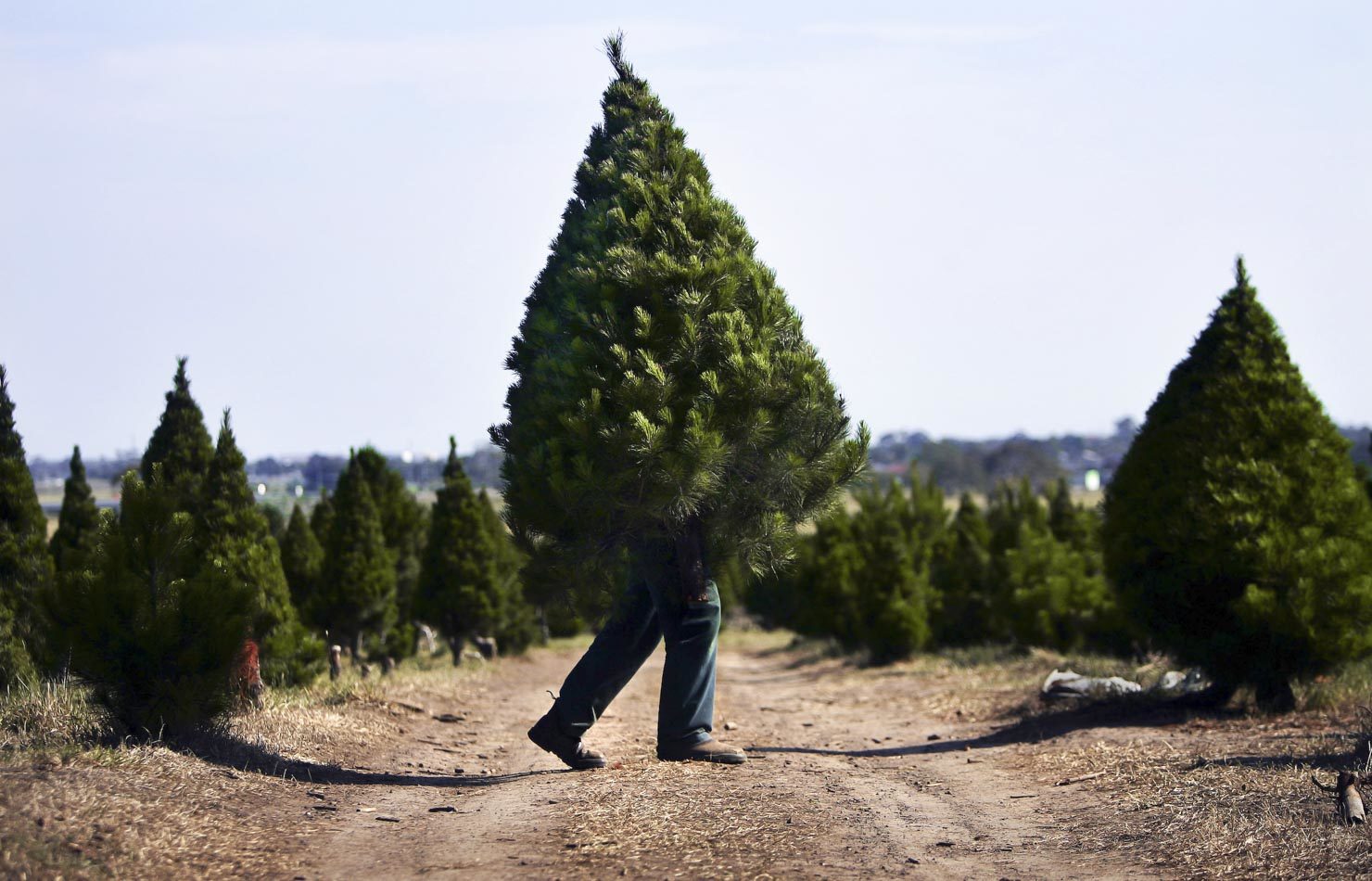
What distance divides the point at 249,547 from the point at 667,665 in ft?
23.6

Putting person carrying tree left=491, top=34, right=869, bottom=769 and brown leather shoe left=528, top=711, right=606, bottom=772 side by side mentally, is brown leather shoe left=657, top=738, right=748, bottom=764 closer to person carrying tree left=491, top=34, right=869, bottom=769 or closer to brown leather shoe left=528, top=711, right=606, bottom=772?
person carrying tree left=491, top=34, right=869, bottom=769

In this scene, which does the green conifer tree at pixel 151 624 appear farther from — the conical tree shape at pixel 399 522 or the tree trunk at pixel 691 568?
the conical tree shape at pixel 399 522

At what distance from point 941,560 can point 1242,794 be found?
1020 inches

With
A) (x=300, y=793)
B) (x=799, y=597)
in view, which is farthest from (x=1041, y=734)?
(x=799, y=597)

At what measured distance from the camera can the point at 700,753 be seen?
9.80m

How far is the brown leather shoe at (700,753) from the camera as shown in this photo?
385 inches

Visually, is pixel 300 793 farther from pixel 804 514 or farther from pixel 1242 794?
pixel 1242 794

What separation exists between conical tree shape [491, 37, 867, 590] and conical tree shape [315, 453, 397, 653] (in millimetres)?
14456

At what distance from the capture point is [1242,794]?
7992mm

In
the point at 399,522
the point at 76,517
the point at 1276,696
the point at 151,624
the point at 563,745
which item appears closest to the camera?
the point at 151,624

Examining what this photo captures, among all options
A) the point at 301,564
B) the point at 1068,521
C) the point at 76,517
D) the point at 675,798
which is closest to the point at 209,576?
the point at 675,798

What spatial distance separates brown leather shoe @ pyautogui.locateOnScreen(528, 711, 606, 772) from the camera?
973cm

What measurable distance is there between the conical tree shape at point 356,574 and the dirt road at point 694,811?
10.3 meters

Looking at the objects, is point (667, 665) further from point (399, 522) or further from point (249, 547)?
point (399, 522)
